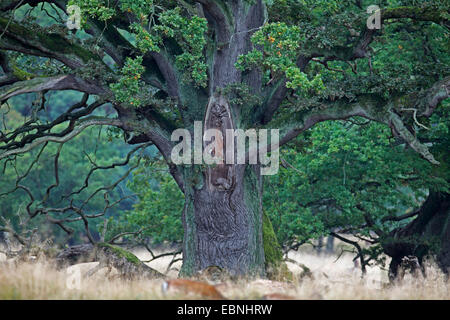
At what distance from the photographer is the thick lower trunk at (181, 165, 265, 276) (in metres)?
13.5

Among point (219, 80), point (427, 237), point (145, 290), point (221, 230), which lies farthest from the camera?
point (427, 237)

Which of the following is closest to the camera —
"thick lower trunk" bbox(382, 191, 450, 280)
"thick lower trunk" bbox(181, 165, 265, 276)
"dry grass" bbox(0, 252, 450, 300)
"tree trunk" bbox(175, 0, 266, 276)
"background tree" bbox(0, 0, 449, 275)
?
"dry grass" bbox(0, 252, 450, 300)

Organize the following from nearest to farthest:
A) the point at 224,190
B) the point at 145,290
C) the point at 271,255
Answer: the point at 145,290
the point at 224,190
the point at 271,255

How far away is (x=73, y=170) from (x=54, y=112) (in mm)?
11196

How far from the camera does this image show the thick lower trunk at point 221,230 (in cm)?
1348

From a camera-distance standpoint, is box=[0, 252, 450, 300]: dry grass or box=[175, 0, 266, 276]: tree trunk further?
box=[175, 0, 266, 276]: tree trunk

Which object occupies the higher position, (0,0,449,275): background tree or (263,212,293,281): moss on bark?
(0,0,449,275): background tree

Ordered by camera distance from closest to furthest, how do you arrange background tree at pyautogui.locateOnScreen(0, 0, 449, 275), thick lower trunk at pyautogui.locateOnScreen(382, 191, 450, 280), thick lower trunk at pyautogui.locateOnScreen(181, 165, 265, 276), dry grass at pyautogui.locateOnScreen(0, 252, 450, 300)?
Result: dry grass at pyautogui.locateOnScreen(0, 252, 450, 300) → background tree at pyautogui.locateOnScreen(0, 0, 449, 275) → thick lower trunk at pyautogui.locateOnScreen(181, 165, 265, 276) → thick lower trunk at pyautogui.locateOnScreen(382, 191, 450, 280)

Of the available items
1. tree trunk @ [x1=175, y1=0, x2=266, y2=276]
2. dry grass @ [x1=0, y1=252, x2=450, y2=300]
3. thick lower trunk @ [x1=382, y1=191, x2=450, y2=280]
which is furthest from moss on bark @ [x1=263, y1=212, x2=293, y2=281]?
thick lower trunk @ [x1=382, y1=191, x2=450, y2=280]

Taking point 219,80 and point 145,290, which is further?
point 219,80

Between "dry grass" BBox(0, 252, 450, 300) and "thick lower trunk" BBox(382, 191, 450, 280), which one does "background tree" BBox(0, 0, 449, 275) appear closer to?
"dry grass" BBox(0, 252, 450, 300)

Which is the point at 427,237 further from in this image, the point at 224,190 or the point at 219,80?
the point at 219,80

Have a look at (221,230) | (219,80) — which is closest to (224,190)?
(221,230)

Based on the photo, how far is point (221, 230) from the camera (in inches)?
534
